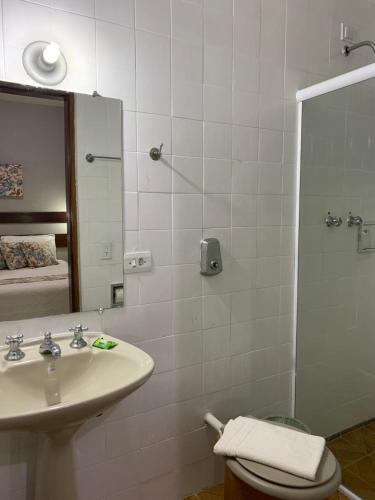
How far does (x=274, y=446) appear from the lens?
1.24 meters

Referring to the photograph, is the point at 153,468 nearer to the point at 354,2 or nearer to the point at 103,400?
the point at 103,400

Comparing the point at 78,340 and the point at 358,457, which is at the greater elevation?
the point at 78,340

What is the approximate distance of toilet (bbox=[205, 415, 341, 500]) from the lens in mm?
1103

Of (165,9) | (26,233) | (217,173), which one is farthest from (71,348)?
(165,9)

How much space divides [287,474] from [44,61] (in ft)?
5.06

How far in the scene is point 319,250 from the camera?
1907 millimetres

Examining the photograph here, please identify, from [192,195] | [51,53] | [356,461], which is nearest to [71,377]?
[192,195]

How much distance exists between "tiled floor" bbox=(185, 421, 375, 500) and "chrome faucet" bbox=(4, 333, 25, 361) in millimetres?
1061

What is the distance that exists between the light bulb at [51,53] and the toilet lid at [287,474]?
4.80ft

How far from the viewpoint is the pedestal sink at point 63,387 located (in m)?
0.99

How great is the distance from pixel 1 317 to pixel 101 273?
36cm

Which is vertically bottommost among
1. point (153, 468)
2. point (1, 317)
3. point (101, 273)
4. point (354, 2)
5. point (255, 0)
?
point (153, 468)

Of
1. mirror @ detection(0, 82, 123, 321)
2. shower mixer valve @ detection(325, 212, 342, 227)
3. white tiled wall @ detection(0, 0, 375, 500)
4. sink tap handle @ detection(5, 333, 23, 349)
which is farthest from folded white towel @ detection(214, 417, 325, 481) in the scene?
shower mixer valve @ detection(325, 212, 342, 227)

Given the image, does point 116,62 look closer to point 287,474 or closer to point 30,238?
point 30,238
